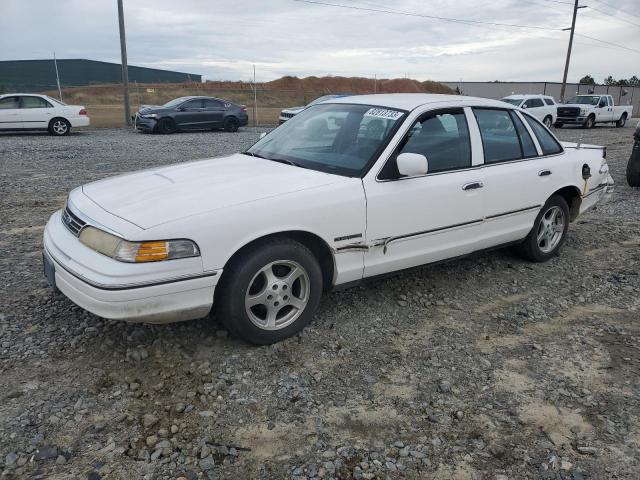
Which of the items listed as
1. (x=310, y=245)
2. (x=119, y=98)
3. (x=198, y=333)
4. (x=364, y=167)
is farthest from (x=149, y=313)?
(x=119, y=98)

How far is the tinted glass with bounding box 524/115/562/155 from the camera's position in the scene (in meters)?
5.02

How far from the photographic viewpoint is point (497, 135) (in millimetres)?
4645

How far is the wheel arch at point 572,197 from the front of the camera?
17.0 feet

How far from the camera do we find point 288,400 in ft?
9.78

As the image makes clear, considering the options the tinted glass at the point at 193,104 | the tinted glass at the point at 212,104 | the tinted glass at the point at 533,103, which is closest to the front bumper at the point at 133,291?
the tinted glass at the point at 193,104

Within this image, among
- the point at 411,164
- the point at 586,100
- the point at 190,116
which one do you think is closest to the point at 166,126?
the point at 190,116

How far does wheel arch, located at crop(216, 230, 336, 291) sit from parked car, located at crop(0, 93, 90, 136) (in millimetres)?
15888

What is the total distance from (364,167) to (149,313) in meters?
1.73

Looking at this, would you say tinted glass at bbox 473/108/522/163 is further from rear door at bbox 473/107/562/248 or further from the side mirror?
the side mirror

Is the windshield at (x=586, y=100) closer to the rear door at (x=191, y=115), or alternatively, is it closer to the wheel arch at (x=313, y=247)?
the rear door at (x=191, y=115)

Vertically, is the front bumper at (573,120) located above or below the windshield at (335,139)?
below

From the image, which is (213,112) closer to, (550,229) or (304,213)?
(550,229)

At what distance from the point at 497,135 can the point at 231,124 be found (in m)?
17.1

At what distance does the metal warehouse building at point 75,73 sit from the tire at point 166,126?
31243 mm
